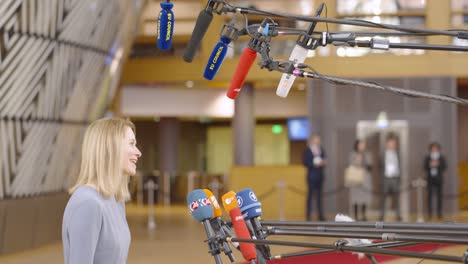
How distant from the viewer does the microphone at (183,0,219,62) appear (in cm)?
436

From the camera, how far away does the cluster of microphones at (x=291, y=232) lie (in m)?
3.43

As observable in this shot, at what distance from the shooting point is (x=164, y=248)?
541 inches

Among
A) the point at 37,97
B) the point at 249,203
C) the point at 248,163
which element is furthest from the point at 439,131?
the point at 249,203

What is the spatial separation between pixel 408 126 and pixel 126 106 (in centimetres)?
745

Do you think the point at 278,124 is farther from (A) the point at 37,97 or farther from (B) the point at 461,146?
(A) the point at 37,97

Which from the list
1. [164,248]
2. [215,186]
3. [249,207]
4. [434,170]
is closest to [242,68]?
[249,207]

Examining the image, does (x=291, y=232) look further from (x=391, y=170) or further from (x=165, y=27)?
(x=391, y=170)

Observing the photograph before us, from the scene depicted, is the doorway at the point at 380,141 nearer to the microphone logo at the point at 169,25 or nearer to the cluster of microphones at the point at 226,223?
the microphone logo at the point at 169,25

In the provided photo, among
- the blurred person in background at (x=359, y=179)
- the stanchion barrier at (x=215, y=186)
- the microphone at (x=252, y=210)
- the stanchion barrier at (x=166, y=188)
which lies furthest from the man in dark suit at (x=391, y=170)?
the microphone at (x=252, y=210)

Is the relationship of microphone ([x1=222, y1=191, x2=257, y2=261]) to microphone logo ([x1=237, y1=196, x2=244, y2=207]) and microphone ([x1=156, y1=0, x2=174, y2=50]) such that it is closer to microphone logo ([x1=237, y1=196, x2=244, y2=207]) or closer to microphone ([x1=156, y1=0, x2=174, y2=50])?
microphone logo ([x1=237, y1=196, x2=244, y2=207])

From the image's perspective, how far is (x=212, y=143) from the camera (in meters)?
33.7

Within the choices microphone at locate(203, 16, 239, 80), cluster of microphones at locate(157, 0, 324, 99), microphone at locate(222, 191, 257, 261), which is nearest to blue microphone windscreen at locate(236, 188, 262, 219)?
microphone at locate(222, 191, 257, 261)

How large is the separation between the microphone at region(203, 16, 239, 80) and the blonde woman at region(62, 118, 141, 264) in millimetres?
796

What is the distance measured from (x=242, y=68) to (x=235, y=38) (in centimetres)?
15
